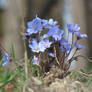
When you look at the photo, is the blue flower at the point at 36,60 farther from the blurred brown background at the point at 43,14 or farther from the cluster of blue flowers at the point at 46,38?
the blurred brown background at the point at 43,14

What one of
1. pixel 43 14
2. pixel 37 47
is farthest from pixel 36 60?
pixel 43 14

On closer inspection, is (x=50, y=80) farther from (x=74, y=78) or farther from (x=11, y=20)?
(x=11, y=20)

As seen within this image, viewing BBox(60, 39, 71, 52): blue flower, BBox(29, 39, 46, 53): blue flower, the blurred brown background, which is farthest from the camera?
the blurred brown background

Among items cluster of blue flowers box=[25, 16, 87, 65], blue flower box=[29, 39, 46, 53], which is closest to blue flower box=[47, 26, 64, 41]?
cluster of blue flowers box=[25, 16, 87, 65]

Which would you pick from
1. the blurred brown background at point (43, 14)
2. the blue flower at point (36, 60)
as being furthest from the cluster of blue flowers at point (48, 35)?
the blurred brown background at point (43, 14)

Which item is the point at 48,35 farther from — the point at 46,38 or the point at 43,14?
the point at 43,14

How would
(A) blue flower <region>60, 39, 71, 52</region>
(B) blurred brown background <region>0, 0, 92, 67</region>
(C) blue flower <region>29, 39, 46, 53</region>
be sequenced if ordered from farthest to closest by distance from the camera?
(B) blurred brown background <region>0, 0, 92, 67</region> → (A) blue flower <region>60, 39, 71, 52</region> → (C) blue flower <region>29, 39, 46, 53</region>

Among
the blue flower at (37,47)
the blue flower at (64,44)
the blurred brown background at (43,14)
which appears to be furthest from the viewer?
the blurred brown background at (43,14)

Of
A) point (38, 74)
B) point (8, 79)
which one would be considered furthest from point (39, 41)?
point (8, 79)

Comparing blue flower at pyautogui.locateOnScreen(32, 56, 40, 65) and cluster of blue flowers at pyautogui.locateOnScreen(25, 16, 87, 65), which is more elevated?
cluster of blue flowers at pyautogui.locateOnScreen(25, 16, 87, 65)

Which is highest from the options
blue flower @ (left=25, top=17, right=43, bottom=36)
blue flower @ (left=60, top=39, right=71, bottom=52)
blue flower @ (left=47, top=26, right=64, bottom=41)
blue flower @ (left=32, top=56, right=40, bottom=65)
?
blue flower @ (left=25, top=17, right=43, bottom=36)

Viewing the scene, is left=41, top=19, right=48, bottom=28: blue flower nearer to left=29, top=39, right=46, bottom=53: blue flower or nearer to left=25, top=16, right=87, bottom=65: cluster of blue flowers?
left=25, top=16, right=87, bottom=65: cluster of blue flowers

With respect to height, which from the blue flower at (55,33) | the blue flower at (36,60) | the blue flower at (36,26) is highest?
the blue flower at (36,26)
